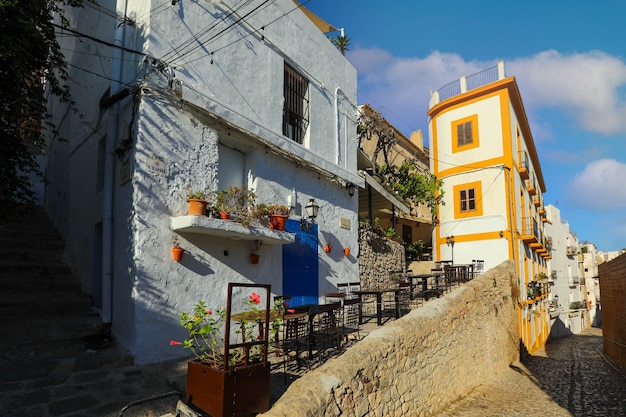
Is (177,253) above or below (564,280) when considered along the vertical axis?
above

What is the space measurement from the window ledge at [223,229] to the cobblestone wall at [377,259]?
14.4 feet

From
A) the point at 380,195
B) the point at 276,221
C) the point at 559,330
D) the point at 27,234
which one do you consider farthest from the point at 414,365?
the point at 559,330

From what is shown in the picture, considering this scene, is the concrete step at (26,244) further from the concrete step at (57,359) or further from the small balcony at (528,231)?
the small balcony at (528,231)

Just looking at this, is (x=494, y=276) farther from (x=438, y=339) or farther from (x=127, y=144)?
(x=127, y=144)

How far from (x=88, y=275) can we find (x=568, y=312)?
114 ft

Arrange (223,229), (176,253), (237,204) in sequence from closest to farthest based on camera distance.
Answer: (176,253)
(223,229)
(237,204)

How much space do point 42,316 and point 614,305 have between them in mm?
15297

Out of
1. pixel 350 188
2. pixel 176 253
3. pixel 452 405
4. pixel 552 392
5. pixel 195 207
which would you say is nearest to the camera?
pixel 176 253

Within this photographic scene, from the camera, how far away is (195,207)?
6.22 meters

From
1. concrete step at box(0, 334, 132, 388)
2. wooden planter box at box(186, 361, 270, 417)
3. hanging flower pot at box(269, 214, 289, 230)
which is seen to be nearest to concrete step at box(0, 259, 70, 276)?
concrete step at box(0, 334, 132, 388)

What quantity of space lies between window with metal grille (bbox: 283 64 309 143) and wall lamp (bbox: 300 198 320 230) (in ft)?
5.72

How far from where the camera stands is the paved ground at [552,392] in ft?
25.9

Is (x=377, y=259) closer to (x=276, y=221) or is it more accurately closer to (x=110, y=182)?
(x=276, y=221)

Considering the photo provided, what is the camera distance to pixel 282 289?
8328 millimetres
